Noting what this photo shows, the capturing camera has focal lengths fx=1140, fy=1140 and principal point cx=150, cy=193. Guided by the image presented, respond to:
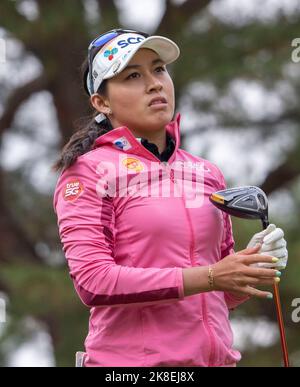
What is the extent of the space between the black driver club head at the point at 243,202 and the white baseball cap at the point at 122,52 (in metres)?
0.46

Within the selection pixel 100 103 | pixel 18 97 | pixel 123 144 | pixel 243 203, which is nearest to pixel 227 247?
pixel 243 203

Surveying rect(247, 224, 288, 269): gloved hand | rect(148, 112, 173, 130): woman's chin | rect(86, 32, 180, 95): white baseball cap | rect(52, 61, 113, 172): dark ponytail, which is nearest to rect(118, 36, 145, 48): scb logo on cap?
rect(86, 32, 180, 95): white baseball cap

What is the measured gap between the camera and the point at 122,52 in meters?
3.27

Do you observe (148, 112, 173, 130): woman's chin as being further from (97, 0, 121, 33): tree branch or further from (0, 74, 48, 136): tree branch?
(0, 74, 48, 136): tree branch

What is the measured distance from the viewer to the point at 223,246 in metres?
3.28

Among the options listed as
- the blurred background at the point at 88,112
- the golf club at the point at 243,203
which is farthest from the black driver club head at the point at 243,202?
the blurred background at the point at 88,112

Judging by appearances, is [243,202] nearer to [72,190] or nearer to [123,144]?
[123,144]

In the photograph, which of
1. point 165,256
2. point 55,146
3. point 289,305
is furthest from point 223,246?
point 55,146

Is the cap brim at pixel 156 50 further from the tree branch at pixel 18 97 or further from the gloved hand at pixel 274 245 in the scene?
the tree branch at pixel 18 97

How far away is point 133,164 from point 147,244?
0.25m

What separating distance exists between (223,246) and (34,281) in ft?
18.2

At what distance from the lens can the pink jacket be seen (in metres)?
2.97

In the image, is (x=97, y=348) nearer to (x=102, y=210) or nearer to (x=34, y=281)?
(x=102, y=210)

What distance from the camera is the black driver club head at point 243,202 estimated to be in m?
3.10
